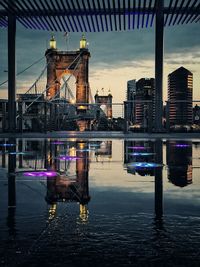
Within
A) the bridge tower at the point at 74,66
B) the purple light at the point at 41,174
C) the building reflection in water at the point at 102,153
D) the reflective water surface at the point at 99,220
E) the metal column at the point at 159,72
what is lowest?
the reflective water surface at the point at 99,220

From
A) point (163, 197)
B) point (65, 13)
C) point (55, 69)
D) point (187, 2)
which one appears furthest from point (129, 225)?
point (55, 69)

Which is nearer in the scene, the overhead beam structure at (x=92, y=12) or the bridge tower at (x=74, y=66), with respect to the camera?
the overhead beam structure at (x=92, y=12)

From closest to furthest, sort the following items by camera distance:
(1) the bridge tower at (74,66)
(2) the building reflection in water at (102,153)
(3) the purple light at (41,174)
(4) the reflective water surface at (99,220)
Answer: (4) the reflective water surface at (99,220), (3) the purple light at (41,174), (2) the building reflection in water at (102,153), (1) the bridge tower at (74,66)

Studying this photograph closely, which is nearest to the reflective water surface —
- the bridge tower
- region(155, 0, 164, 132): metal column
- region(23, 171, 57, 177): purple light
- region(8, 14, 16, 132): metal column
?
region(23, 171, 57, 177): purple light

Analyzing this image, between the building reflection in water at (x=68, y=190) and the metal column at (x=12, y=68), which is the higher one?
the metal column at (x=12, y=68)

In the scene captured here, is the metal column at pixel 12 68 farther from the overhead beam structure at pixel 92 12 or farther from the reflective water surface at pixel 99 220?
the reflective water surface at pixel 99 220

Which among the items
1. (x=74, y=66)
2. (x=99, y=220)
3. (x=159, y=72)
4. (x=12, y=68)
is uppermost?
(x=74, y=66)

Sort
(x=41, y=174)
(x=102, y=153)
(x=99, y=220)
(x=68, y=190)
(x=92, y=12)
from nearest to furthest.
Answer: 1. (x=99, y=220)
2. (x=68, y=190)
3. (x=41, y=174)
4. (x=102, y=153)
5. (x=92, y=12)

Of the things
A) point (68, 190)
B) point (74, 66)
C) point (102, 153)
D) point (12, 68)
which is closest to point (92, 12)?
point (12, 68)

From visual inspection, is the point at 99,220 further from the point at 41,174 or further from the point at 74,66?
the point at 74,66

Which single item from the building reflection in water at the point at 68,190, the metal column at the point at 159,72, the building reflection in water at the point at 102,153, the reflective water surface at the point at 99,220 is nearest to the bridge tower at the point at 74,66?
the metal column at the point at 159,72

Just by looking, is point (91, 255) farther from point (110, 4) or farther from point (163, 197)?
point (110, 4)

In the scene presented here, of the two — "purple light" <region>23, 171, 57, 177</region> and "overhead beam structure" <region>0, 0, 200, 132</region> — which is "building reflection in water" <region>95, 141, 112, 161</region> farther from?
"overhead beam structure" <region>0, 0, 200, 132</region>

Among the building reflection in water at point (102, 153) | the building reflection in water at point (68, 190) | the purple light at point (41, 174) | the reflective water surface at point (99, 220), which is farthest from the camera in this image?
the building reflection in water at point (102, 153)
